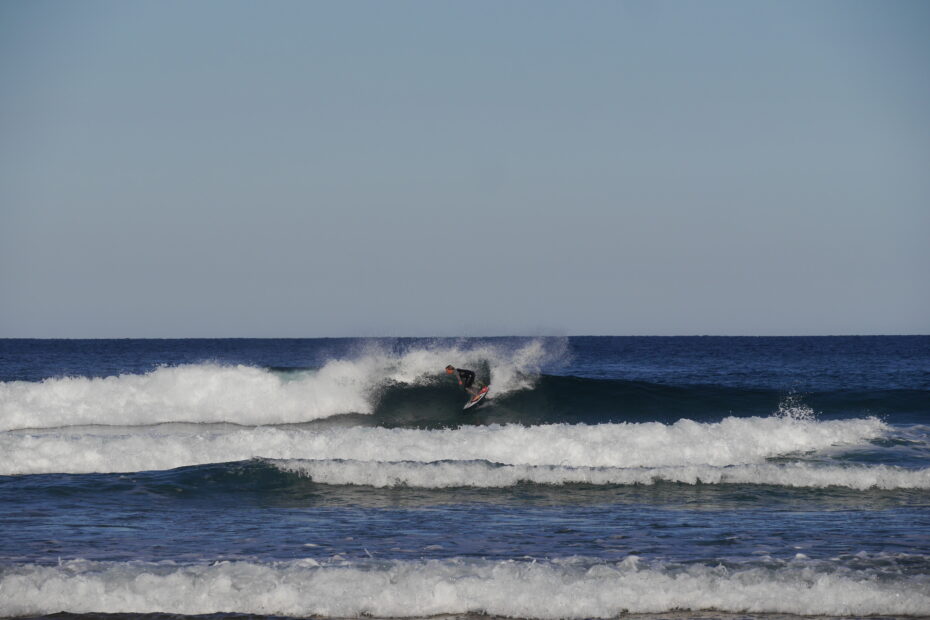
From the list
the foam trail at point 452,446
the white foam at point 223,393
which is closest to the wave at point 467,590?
the foam trail at point 452,446

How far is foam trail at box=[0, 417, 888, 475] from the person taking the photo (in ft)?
51.0

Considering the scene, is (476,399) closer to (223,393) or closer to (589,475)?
(223,393)

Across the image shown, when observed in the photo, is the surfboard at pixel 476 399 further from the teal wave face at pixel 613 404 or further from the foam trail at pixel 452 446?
the foam trail at pixel 452 446

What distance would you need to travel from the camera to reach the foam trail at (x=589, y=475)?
13781 millimetres

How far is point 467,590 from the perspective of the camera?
8.32 meters

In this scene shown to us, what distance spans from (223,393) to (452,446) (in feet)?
39.8

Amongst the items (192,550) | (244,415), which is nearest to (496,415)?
(244,415)

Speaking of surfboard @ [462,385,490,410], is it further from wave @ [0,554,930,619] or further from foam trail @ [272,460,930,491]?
wave @ [0,554,930,619]

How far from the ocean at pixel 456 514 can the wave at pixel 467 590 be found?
0.9 inches

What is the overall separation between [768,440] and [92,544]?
13223 mm

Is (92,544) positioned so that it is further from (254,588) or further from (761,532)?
(761,532)

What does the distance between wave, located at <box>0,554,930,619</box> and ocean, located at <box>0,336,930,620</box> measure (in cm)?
2

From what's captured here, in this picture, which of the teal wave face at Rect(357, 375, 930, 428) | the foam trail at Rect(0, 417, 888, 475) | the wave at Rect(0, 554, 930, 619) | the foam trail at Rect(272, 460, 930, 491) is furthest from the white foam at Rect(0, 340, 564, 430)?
the wave at Rect(0, 554, 930, 619)

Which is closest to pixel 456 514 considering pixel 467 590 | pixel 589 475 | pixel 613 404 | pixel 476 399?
pixel 589 475
